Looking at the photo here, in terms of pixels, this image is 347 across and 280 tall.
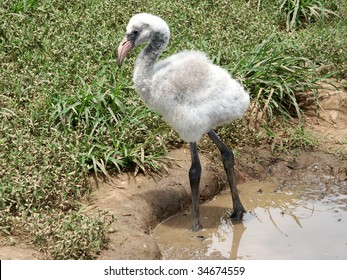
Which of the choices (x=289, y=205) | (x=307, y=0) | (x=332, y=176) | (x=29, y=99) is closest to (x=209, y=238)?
(x=289, y=205)

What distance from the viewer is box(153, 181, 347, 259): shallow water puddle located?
6.63 metres

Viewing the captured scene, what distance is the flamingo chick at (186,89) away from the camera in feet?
21.6

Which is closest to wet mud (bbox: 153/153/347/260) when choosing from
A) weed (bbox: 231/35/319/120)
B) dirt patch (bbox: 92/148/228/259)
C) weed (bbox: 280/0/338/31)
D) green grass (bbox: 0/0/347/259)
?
dirt patch (bbox: 92/148/228/259)

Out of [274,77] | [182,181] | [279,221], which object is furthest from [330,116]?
[182,181]

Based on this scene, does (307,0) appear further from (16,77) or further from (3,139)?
(3,139)

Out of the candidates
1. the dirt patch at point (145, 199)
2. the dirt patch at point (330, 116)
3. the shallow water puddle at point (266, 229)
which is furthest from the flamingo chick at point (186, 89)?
the dirt patch at point (330, 116)

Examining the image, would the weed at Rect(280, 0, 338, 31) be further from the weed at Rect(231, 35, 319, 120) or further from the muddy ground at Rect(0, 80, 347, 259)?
the muddy ground at Rect(0, 80, 347, 259)

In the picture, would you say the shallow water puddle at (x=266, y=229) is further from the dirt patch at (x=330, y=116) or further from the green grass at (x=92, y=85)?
the dirt patch at (x=330, y=116)

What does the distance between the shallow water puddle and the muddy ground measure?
5.0 inches

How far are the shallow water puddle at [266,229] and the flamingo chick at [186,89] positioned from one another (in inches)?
9.1

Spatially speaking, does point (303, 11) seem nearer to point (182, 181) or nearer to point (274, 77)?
point (274, 77)

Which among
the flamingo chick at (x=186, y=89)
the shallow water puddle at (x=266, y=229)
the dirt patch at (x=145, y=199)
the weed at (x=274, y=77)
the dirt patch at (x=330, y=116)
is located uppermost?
the flamingo chick at (x=186, y=89)

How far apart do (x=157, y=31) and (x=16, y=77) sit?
6.59 ft

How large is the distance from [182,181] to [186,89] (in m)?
1.17
